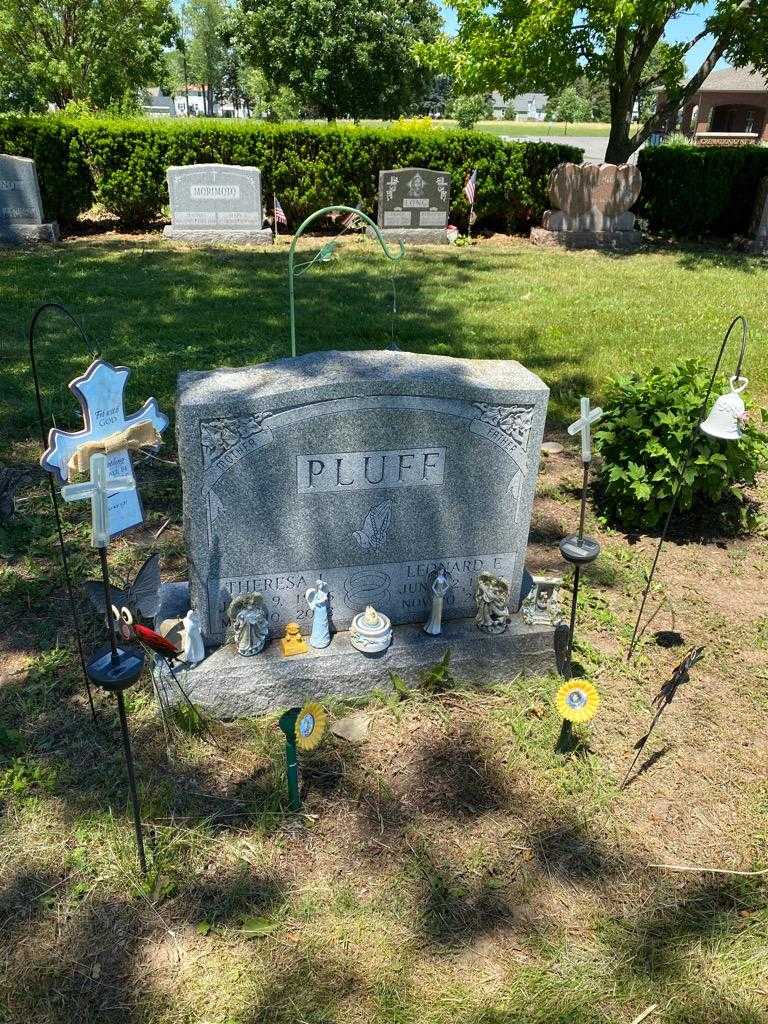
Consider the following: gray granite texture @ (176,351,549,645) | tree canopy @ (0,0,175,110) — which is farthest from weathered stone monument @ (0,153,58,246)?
tree canopy @ (0,0,175,110)

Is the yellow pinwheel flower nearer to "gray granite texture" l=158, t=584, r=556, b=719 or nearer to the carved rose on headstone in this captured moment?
"gray granite texture" l=158, t=584, r=556, b=719

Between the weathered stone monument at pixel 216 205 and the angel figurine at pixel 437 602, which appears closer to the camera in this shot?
the angel figurine at pixel 437 602

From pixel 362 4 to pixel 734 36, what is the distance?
22.7 meters

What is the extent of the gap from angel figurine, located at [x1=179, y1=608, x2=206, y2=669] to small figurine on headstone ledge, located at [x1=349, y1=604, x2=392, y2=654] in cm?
67

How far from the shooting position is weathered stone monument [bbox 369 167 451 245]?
13336mm

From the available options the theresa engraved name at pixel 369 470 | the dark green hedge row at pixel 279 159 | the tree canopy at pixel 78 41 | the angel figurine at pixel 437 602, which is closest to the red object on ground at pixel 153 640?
the theresa engraved name at pixel 369 470

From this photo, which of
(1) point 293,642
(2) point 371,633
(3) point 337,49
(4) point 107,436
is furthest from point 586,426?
(3) point 337,49

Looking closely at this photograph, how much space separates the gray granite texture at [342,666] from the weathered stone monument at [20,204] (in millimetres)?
10181

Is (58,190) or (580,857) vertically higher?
(58,190)

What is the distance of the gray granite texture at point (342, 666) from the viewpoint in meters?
3.36

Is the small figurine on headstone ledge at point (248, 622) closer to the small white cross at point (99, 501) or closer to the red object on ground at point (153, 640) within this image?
the red object on ground at point (153, 640)

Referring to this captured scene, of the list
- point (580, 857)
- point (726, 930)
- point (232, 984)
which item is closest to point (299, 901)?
point (232, 984)

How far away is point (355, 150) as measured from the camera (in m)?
13.6

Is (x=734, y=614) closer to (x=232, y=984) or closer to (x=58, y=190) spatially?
(x=232, y=984)
